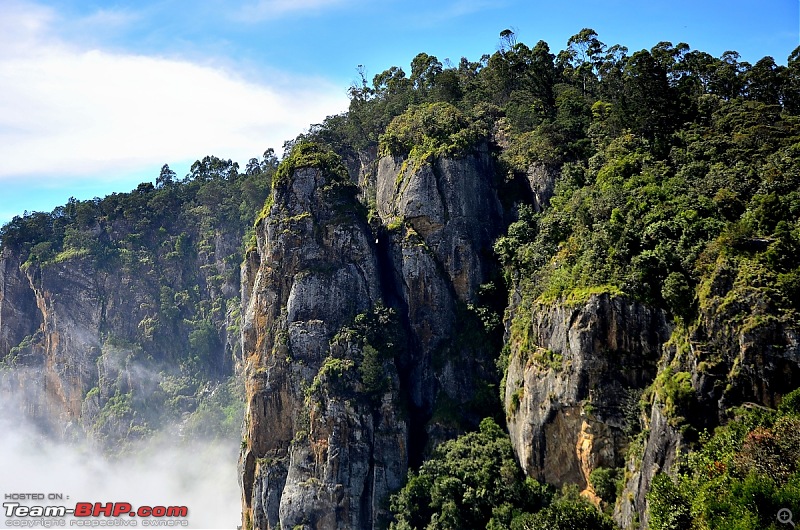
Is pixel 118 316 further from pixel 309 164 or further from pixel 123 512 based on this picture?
pixel 309 164

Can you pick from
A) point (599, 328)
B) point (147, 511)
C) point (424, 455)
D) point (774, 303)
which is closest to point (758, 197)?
point (774, 303)

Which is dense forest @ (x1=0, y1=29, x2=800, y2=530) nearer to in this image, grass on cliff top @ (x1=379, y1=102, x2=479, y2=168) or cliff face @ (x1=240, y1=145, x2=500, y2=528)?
grass on cliff top @ (x1=379, y1=102, x2=479, y2=168)

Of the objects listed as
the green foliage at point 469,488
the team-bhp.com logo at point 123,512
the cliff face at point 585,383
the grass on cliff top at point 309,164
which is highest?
the grass on cliff top at point 309,164

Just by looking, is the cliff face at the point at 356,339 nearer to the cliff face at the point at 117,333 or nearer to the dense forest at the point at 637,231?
the dense forest at the point at 637,231

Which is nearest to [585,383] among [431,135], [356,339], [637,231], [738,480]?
[637,231]

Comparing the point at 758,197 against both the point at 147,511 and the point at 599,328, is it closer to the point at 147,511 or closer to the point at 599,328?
the point at 599,328

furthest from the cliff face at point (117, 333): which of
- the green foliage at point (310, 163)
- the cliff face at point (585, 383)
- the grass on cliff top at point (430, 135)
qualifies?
the cliff face at point (585, 383)

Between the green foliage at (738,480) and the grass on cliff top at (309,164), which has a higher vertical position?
the grass on cliff top at (309,164)
